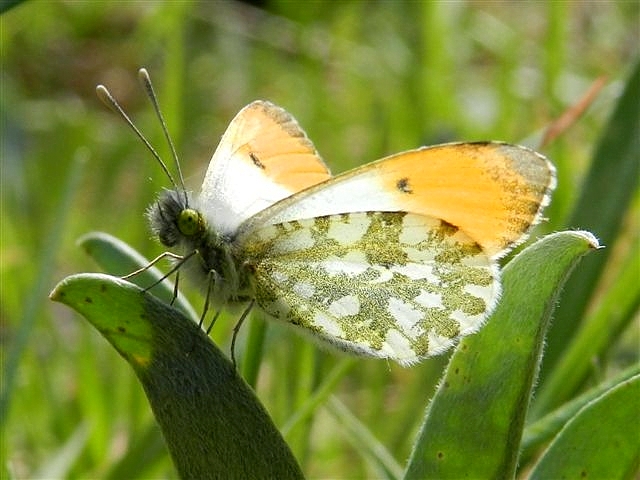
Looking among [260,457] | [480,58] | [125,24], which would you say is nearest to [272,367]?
[260,457]

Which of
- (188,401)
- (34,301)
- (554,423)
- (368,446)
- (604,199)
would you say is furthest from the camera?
(604,199)

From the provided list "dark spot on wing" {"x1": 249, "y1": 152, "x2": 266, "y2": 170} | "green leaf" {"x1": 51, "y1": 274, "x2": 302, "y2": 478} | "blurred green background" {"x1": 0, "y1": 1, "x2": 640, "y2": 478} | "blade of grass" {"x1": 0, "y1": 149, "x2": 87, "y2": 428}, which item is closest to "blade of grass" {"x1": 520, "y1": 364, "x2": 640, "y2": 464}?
"blurred green background" {"x1": 0, "y1": 1, "x2": 640, "y2": 478}

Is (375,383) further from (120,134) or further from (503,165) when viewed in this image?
(120,134)

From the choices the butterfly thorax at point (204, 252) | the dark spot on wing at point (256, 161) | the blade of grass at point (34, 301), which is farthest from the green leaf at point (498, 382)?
the blade of grass at point (34, 301)

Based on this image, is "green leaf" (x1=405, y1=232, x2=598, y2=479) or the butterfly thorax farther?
the butterfly thorax

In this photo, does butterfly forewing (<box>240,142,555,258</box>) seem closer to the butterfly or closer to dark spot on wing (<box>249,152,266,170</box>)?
the butterfly

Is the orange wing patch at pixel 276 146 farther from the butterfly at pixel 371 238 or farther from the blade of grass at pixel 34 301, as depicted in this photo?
the blade of grass at pixel 34 301

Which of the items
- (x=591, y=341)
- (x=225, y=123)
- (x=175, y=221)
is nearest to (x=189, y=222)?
(x=175, y=221)

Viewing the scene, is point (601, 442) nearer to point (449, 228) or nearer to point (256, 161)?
point (449, 228)
